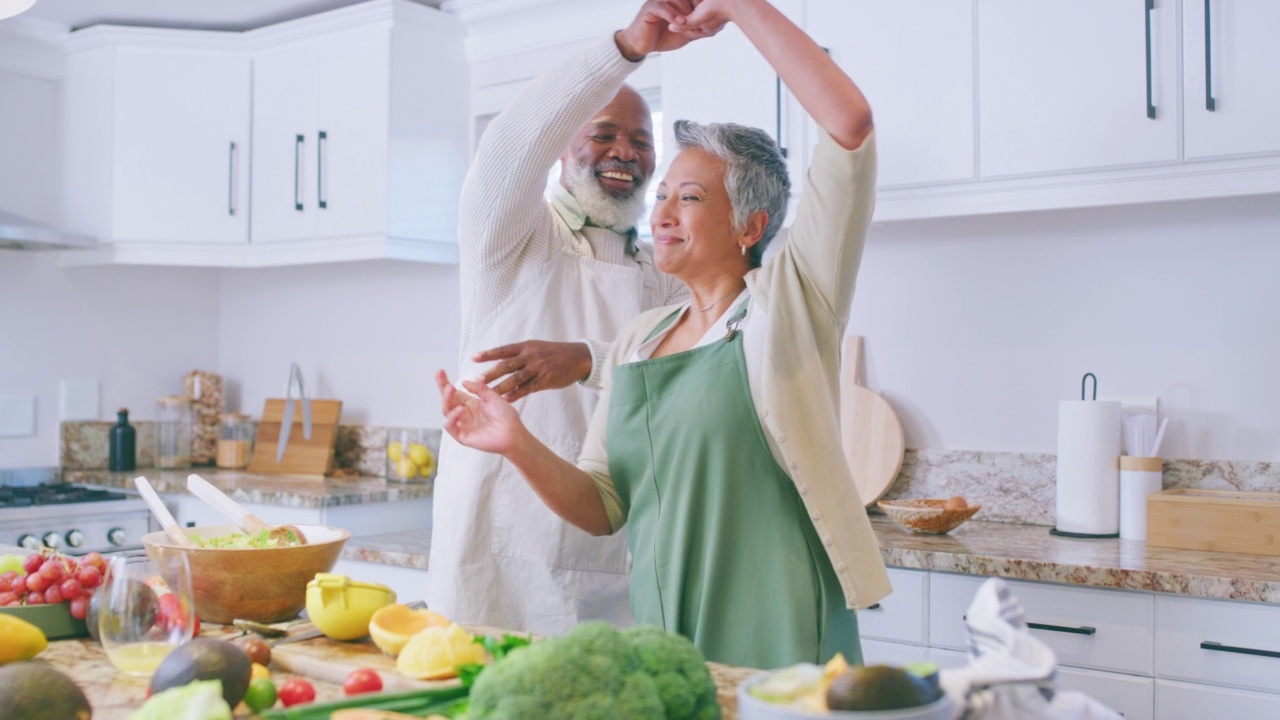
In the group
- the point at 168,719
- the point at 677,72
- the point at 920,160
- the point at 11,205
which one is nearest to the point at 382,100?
the point at 677,72

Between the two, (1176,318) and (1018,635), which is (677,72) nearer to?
(1176,318)

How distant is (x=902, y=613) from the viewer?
7.71 ft

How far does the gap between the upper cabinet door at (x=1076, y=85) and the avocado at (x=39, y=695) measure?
6.95ft

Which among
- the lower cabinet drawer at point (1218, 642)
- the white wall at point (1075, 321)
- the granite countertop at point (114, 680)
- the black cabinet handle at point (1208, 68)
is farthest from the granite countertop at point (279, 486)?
the black cabinet handle at point (1208, 68)

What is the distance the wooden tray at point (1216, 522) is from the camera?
2.23 meters

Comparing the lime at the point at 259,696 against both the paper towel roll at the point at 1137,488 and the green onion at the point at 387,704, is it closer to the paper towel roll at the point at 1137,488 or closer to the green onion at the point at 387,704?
the green onion at the point at 387,704

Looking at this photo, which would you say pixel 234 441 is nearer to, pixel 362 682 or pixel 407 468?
pixel 407 468

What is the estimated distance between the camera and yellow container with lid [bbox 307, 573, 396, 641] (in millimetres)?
1285

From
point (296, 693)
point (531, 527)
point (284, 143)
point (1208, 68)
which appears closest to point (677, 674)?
point (296, 693)

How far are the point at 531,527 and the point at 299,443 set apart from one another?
216 cm

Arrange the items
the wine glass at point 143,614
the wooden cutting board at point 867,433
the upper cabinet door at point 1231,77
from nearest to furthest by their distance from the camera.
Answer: the wine glass at point 143,614 → the upper cabinet door at point 1231,77 → the wooden cutting board at point 867,433

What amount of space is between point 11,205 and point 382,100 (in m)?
1.46

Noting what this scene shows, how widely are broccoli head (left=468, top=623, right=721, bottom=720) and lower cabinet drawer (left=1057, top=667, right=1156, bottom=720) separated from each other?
1.43 metres

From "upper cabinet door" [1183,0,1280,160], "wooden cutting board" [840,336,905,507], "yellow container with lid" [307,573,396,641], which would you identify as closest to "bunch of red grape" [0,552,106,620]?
"yellow container with lid" [307,573,396,641]
